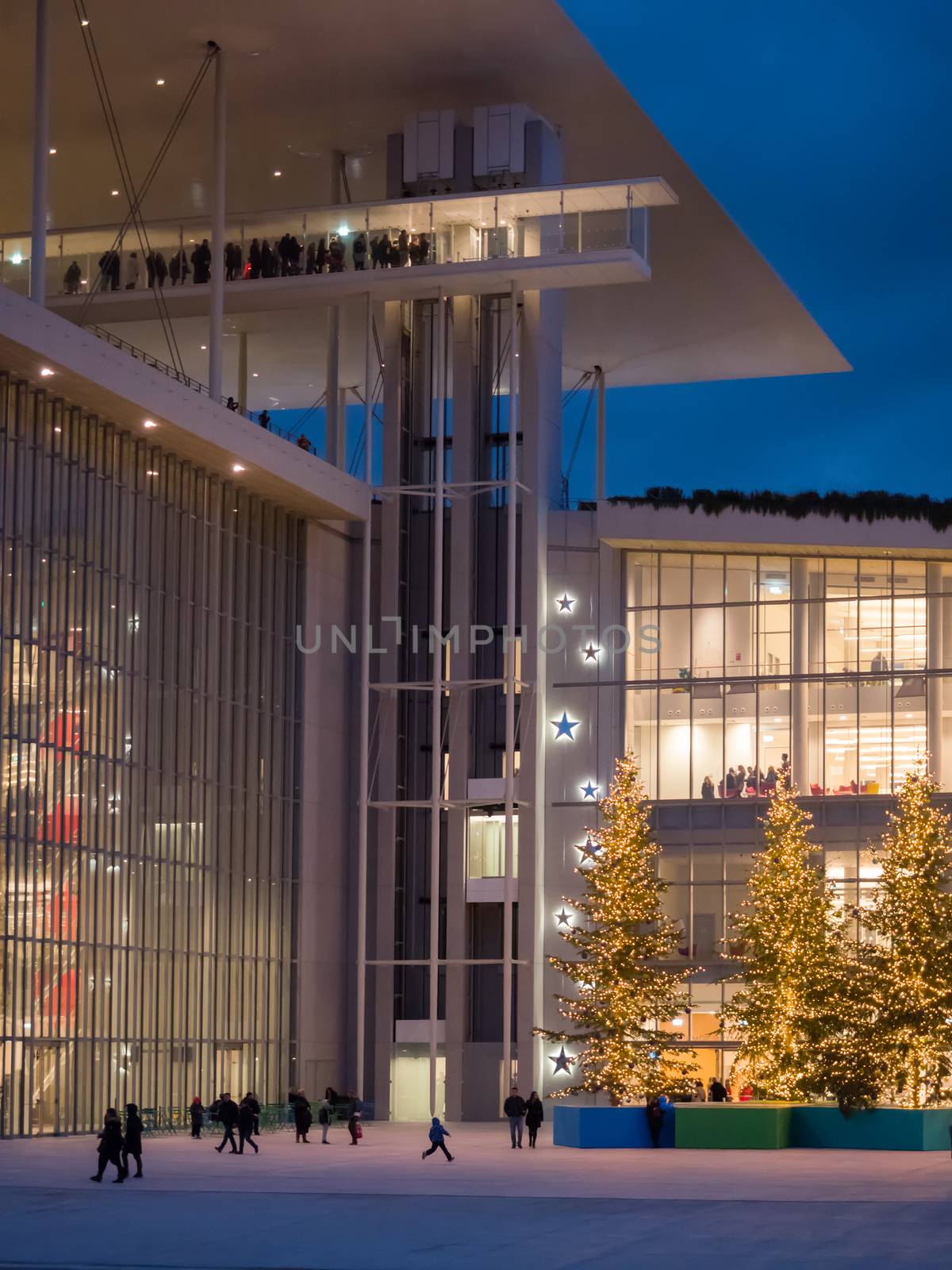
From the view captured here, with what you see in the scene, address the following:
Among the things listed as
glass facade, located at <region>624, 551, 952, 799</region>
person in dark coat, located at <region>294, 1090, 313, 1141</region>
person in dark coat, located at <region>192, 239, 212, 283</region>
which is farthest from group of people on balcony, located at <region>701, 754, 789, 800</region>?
person in dark coat, located at <region>192, 239, 212, 283</region>

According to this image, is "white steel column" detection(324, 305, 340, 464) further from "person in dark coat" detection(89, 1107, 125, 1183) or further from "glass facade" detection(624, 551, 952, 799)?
"person in dark coat" detection(89, 1107, 125, 1183)

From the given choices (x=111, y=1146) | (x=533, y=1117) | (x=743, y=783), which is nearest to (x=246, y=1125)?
(x=533, y=1117)

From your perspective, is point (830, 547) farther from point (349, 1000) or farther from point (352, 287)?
point (349, 1000)

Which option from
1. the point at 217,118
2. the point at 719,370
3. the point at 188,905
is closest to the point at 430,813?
the point at 188,905

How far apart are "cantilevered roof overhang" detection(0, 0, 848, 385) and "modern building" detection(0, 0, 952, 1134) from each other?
146 millimetres

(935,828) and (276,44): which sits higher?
(276,44)

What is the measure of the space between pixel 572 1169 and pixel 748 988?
13.7m

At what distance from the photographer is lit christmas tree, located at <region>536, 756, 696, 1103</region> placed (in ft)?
139

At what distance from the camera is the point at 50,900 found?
4038 centimetres

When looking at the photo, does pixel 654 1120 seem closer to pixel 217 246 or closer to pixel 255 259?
pixel 217 246

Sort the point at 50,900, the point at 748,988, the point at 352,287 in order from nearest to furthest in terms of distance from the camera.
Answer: the point at 50,900
the point at 748,988
the point at 352,287

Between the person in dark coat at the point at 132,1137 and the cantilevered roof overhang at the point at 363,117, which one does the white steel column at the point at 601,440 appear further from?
the person in dark coat at the point at 132,1137

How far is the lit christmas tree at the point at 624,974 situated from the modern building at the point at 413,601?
3609 millimetres

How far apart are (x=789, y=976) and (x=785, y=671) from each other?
1052 centimetres
